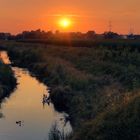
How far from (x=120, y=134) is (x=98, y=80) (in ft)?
49.4

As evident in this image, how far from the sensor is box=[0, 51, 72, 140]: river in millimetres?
21000

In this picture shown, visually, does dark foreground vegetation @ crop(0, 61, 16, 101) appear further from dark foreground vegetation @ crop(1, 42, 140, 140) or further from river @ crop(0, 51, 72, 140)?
dark foreground vegetation @ crop(1, 42, 140, 140)

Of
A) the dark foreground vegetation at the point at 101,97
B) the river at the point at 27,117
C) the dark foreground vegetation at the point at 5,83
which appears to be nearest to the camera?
the dark foreground vegetation at the point at 101,97

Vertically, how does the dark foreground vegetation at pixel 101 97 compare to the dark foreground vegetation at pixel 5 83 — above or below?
above

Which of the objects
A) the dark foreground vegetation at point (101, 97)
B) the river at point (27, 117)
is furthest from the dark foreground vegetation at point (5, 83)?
the dark foreground vegetation at point (101, 97)

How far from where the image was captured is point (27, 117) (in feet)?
→ 80.6

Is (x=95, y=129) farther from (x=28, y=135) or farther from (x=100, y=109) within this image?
(x=28, y=135)

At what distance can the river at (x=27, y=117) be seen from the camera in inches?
827

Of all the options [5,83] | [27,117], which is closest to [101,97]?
[27,117]

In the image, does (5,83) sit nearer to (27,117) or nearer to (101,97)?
(27,117)

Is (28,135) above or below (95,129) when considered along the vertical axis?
below

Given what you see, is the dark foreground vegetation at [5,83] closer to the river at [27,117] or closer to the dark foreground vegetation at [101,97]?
the river at [27,117]

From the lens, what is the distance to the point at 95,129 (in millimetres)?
15406

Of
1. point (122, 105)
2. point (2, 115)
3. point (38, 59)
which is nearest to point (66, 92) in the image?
point (2, 115)
